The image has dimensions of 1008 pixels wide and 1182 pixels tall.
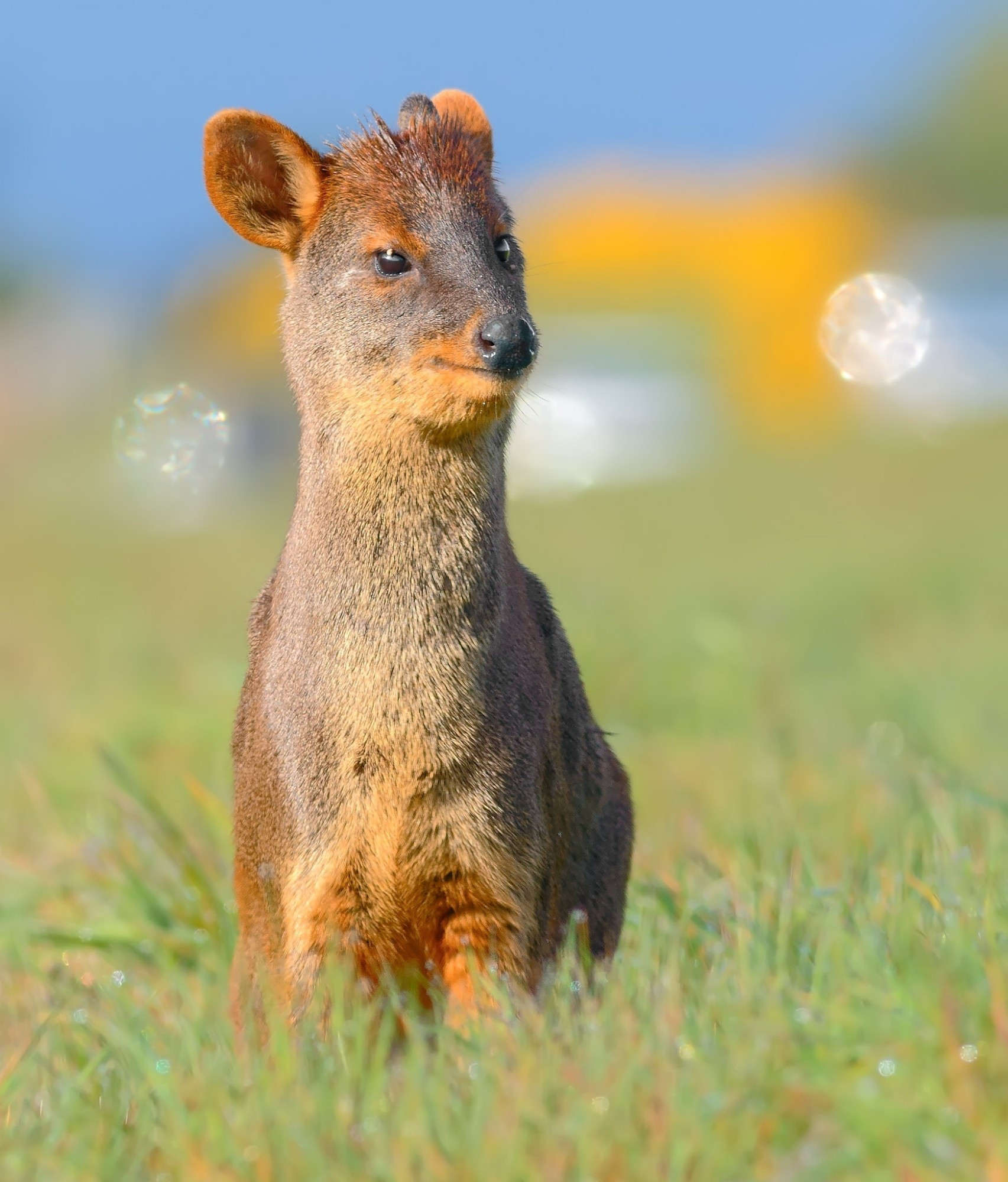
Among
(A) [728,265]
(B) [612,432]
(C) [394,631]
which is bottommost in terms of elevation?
(C) [394,631]

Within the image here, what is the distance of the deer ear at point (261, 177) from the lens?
4.02m

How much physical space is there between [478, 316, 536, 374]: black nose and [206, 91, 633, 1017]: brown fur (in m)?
0.03

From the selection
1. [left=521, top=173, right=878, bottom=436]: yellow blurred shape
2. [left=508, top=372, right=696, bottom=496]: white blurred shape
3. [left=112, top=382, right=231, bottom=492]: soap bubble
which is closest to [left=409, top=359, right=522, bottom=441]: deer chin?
[left=112, top=382, right=231, bottom=492]: soap bubble

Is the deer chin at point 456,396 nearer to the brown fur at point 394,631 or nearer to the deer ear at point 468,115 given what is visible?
the brown fur at point 394,631

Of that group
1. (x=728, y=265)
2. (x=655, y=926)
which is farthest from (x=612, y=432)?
(x=655, y=926)

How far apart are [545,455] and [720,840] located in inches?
576

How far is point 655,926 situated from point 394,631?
1048mm

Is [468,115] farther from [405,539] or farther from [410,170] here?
[405,539]

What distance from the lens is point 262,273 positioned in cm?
2838

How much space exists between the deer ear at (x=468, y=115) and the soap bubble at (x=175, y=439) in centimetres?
124

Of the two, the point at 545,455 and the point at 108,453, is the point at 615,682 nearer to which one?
the point at 545,455

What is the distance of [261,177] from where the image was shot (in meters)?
4.09

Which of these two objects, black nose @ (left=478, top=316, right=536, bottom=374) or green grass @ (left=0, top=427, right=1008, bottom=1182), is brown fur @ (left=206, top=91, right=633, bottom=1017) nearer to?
black nose @ (left=478, top=316, right=536, bottom=374)

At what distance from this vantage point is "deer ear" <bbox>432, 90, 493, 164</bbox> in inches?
173
